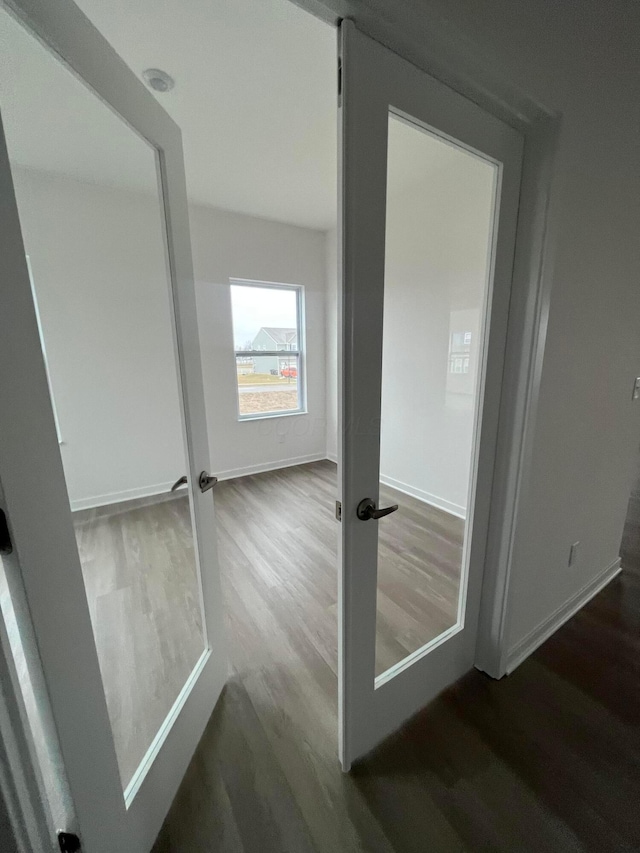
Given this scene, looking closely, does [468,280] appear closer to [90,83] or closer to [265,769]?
[90,83]

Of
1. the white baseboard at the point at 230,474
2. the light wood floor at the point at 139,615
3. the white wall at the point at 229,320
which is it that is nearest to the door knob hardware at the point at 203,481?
the light wood floor at the point at 139,615

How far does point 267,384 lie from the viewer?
13.7 feet

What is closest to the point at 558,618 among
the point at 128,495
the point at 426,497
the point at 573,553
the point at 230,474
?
the point at 573,553

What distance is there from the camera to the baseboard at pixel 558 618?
5.18 ft

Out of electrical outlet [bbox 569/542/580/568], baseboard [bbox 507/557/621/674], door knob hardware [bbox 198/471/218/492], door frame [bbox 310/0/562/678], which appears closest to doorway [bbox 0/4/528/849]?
door frame [bbox 310/0/562/678]

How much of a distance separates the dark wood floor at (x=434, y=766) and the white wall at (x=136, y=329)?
1.05 meters

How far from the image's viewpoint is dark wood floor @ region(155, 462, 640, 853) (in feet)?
3.35

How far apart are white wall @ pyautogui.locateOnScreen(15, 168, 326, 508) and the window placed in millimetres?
123

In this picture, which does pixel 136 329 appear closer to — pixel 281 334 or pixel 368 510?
pixel 281 334

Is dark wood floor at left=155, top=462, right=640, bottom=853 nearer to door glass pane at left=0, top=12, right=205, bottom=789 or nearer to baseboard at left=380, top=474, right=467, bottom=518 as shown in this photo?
door glass pane at left=0, top=12, right=205, bottom=789

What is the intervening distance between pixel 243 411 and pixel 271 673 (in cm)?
291

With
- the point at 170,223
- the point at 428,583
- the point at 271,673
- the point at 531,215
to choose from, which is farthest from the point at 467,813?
the point at 170,223

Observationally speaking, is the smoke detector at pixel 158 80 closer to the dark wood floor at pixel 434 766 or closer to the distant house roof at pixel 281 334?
the distant house roof at pixel 281 334

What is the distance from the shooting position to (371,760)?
121cm
